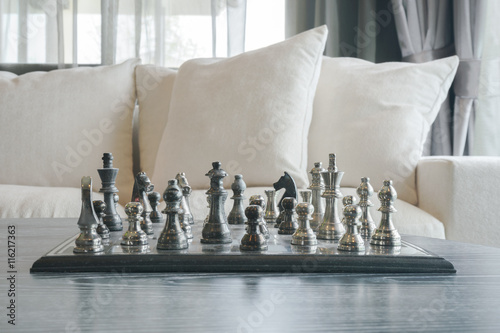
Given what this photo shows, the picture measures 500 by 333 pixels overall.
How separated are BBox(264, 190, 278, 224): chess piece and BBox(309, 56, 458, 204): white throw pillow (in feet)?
3.11

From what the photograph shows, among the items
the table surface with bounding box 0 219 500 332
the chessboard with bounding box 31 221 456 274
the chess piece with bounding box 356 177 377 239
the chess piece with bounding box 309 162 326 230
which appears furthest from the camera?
the chess piece with bounding box 309 162 326 230

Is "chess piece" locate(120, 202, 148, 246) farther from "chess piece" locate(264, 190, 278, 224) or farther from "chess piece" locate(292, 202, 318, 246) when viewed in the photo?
"chess piece" locate(264, 190, 278, 224)

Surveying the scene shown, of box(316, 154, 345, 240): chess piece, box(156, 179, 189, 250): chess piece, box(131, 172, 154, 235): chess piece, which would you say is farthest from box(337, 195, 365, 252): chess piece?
box(131, 172, 154, 235): chess piece

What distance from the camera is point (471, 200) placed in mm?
1825

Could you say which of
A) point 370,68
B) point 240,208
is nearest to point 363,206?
point 240,208

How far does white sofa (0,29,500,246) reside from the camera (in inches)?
73.3

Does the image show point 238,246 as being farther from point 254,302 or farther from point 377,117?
point 377,117

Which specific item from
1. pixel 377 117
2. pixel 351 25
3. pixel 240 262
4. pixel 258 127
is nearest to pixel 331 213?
pixel 240 262

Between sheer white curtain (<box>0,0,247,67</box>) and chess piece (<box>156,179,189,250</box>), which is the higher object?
sheer white curtain (<box>0,0,247,67</box>)

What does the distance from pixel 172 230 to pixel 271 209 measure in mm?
444

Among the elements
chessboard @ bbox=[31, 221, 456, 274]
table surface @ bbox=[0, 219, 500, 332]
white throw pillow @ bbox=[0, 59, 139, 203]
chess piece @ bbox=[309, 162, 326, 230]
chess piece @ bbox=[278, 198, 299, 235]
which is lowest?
table surface @ bbox=[0, 219, 500, 332]

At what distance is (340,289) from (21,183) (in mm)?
2033

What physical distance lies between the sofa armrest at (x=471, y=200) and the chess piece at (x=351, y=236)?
3.61 feet

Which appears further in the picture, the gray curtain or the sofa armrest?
the gray curtain
